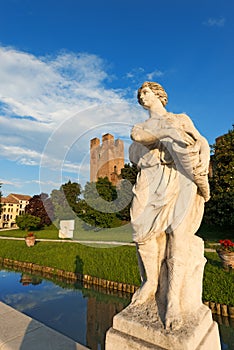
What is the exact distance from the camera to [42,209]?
32250mm

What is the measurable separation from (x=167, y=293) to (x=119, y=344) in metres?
0.47

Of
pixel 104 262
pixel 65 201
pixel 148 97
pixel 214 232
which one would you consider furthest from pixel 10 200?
pixel 148 97

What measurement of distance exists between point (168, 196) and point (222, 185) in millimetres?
13665

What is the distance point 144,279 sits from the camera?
2025 mm

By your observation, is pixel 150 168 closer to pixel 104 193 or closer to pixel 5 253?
pixel 5 253

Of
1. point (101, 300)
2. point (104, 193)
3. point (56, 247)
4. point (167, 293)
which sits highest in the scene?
point (104, 193)

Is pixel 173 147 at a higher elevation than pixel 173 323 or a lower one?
higher

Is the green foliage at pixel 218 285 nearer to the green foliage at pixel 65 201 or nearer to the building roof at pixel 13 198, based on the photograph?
the green foliage at pixel 65 201

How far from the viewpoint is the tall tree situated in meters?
30.3

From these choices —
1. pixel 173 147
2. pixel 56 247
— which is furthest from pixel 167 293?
pixel 56 247

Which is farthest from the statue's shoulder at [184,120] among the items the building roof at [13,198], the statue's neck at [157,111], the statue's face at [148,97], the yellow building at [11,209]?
the building roof at [13,198]

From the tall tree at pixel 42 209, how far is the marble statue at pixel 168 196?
28.7 m

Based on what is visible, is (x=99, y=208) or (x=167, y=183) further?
(x=99, y=208)

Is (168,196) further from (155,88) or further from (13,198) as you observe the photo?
(13,198)
